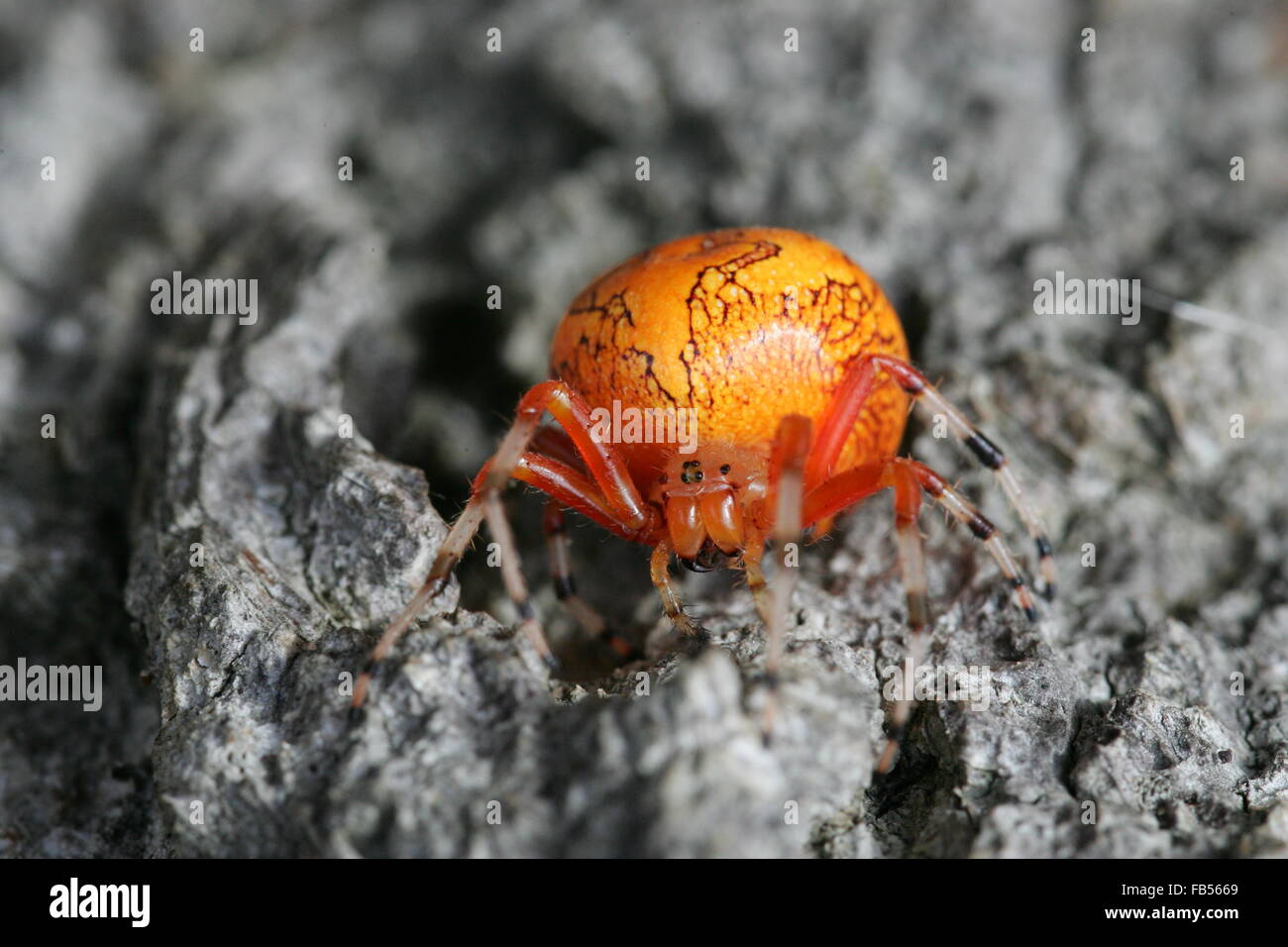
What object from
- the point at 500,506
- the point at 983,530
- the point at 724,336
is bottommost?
the point at 983,530

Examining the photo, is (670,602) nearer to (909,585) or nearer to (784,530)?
(784,530)

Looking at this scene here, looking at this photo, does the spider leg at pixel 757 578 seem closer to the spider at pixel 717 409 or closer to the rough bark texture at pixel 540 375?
the spider at pixel 717 409

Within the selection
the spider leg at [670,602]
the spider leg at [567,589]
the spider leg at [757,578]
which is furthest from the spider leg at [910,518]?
the spider leg at [567,589]

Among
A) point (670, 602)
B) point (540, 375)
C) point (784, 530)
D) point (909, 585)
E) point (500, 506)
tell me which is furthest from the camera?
point (540, 375)

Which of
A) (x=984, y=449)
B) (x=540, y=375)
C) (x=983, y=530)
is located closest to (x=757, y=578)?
(x=983, y=530)

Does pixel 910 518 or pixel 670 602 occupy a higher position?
pixel 910 518

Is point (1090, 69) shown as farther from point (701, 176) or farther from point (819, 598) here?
point (819, 598)

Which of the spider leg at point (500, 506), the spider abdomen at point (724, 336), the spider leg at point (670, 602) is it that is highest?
the spider abdomen at point (724, 336)
